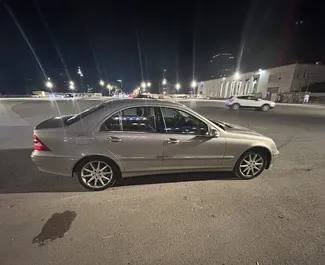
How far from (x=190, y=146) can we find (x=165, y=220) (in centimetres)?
135

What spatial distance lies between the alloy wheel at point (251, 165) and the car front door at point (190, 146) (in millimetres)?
574

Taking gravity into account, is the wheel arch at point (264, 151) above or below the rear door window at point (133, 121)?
below

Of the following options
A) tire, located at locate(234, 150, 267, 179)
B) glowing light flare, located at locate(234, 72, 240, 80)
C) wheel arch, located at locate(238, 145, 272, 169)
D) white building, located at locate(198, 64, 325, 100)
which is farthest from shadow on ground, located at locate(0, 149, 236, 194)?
glowing light flare, located at locate(234, 72, 240, 80)

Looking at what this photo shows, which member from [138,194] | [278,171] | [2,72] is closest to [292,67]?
[278,171]

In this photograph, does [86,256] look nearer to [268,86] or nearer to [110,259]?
[110,259]

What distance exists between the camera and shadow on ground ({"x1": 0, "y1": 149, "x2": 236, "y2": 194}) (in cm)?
357

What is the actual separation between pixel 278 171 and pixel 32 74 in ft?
350

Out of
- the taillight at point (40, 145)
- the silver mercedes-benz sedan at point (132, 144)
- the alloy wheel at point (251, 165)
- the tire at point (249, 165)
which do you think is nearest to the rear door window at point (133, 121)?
the silver mercedes-benz sedan at point (132, 144)

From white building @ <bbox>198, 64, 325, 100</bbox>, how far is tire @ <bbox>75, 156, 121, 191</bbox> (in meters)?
50.1

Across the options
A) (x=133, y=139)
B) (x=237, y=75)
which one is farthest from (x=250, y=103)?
(x=237, y=75)

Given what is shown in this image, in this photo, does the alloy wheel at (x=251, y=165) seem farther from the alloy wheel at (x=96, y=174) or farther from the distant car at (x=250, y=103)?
the distant car at (x=250, y=103)

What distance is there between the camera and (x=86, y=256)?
7.17ft

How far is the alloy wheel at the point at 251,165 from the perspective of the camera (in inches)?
158

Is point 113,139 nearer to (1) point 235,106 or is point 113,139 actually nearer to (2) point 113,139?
(2) point 113,139
